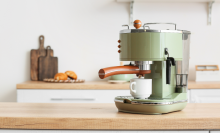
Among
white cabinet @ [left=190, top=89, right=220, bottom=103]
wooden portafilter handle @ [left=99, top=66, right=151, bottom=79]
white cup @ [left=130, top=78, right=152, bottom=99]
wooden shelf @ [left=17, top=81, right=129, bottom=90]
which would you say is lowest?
white cabinet @ [left=190, top=89, right=220, bottom=103]

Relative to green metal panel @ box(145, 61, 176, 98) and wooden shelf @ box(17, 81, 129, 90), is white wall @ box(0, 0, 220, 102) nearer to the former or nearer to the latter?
wooden shelf @ box(17, 81, 129, 90)

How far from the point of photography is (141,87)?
1.07 metres

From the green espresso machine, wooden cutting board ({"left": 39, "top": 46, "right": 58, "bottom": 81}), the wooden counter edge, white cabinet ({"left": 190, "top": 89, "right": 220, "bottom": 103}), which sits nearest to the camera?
the wooden counter edge

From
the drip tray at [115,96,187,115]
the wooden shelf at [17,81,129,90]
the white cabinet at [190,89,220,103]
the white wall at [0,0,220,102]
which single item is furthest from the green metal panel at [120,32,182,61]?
the white wall at [0,0,220,102]

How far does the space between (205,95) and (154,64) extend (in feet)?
4.54

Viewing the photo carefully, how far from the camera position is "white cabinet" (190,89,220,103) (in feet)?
7.64

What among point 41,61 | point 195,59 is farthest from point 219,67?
point 41,61

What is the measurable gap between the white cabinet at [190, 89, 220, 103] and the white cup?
4.52ft

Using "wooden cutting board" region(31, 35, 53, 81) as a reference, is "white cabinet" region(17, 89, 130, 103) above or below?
below

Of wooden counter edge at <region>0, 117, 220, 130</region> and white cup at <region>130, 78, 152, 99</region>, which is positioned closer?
wooden counter edge at <region>0, 117, 220, 130</region>

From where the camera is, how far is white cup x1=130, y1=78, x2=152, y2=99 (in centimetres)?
106

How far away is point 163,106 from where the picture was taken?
3.37 feet

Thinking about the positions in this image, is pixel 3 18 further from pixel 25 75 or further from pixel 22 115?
pixel 22 115

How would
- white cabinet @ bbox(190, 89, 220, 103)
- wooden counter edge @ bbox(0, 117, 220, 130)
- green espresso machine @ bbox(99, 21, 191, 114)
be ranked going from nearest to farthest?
wooden counter edge @ bbox(0, 117, 220, 130), green espresso machine @ bbox(99, 21, 191, 114), white cabinet @ bbox(190, 89, 220, 103)
